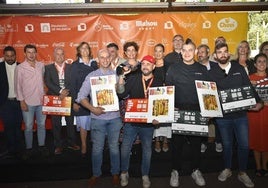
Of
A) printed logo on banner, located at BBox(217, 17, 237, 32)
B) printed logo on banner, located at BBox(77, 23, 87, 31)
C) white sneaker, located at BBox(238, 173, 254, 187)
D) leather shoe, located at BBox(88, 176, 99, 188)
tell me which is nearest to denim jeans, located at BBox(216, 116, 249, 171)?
white sneaker, located at BBox(238, 173, 254, 187)

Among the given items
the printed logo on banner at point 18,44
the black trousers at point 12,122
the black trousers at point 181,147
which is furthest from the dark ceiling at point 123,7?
the black trousers at point 181,147

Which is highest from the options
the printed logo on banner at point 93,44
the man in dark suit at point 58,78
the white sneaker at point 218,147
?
the printed logo on banner at point 93,44

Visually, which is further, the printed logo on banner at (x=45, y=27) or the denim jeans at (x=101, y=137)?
the printed logo on banner at (x=45, y=27)

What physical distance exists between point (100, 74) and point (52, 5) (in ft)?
9.56

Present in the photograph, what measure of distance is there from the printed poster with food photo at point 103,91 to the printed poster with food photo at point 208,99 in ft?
4.25

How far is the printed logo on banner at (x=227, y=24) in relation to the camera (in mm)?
7309

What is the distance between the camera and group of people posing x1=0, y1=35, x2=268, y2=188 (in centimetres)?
437

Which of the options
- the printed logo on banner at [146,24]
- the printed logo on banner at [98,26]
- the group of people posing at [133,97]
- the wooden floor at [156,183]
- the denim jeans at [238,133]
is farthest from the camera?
the printed logo on banner at [146,24]

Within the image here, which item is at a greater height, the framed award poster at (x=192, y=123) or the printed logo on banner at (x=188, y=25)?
the printed logo on banner at (x=188, y=25)

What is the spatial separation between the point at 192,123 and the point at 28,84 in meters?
3.19

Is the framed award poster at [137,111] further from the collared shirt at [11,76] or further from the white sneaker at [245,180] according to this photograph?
the collared shirt at [11,76]

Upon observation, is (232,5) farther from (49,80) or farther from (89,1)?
(49,80)

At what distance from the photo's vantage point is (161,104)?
14.0 ft

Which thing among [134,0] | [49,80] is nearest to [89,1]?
[134,0]
